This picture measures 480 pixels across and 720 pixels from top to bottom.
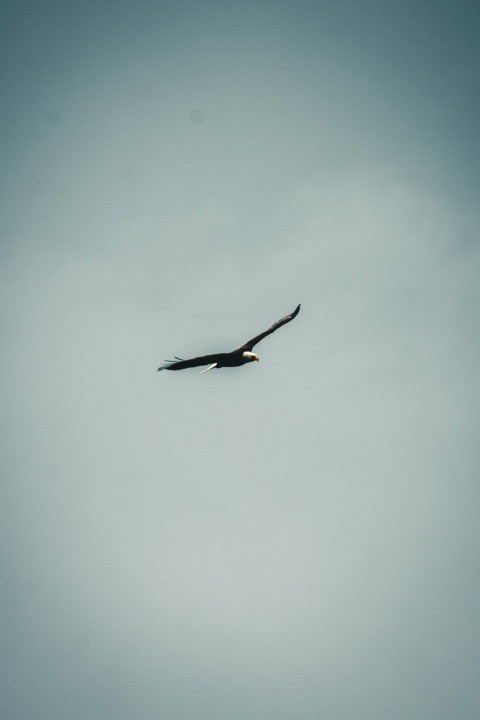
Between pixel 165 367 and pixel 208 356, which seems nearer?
pixel 165 367

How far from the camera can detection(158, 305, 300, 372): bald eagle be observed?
15492 mm

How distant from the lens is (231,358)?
55.1 ft

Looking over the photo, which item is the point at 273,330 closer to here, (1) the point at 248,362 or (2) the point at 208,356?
(1) the point at 248,362

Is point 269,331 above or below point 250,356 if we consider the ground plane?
above

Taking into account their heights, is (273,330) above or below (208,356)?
above

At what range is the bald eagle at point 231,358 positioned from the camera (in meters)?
15.5

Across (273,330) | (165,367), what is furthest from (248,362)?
(165,367)

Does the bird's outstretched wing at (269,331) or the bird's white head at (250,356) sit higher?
the bird's outstretched wing at (269,331)

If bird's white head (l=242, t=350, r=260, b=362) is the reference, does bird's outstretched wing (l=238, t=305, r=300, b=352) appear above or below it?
above

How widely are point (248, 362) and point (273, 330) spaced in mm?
1722

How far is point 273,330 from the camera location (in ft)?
57.9

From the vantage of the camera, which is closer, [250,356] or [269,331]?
[250,356]

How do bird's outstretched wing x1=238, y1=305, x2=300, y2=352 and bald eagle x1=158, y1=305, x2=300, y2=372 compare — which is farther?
bird's outstretched wing x1=238, y1=305, x2=300, y2=352

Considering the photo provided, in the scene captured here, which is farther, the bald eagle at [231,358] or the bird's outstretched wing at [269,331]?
the bird's outstretched wing at [269,331]
